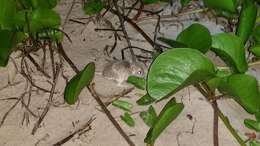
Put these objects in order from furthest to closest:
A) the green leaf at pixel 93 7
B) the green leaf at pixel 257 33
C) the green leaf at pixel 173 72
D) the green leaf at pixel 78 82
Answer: the green leaf at pixel 93 7 < the green leaf at pixel 257 33 < the green leaf at pixel 78 82 < the green leaf at pixel 173 72

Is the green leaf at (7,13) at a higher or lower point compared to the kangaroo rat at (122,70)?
higher

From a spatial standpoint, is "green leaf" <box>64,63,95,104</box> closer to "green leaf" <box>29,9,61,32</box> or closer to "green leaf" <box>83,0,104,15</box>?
"green leaf" <box>29,9,61,32</box>

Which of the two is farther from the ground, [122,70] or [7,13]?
[7,13]

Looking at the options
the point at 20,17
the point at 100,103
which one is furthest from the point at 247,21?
the point at 20,17

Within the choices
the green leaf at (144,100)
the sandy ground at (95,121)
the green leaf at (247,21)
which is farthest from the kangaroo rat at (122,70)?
the green leaf at (247,21)

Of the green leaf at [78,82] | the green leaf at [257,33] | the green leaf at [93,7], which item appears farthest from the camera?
the green leaf at [93,7]

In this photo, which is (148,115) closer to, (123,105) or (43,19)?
(123,105)

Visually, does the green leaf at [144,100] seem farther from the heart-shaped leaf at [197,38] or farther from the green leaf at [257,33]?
the green leaf at [257,33]
